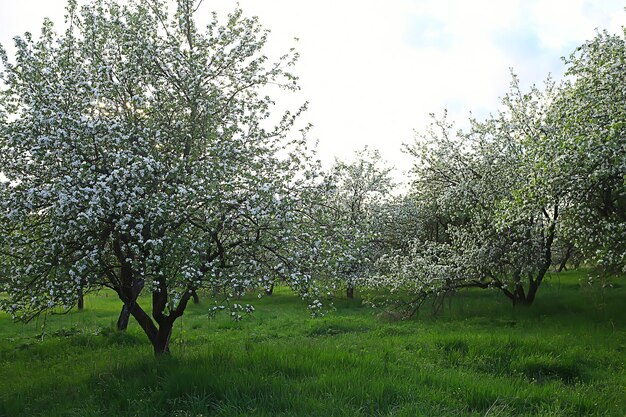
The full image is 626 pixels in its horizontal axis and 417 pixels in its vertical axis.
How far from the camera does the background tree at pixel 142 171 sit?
33.3 ft

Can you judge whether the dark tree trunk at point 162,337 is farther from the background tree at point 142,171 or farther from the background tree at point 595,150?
the background tree at point 595,150

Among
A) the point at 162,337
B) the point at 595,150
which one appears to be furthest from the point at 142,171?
the point at 595,150

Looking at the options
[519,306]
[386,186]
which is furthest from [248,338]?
[386,186]

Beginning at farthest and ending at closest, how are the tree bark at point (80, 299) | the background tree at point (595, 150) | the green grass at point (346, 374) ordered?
the background tree at point (595, 150) < the tree bark at point (80, 299) < the green grass at point (346, 374)

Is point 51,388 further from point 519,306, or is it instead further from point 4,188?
point 519,306

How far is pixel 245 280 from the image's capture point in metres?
11.0

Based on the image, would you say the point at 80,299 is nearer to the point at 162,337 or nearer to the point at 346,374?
the point at 162,337

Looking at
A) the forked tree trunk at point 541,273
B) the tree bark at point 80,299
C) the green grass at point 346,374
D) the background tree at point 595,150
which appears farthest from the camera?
the forked tree trunk at point 541,273

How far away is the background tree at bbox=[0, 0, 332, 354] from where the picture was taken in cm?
1014

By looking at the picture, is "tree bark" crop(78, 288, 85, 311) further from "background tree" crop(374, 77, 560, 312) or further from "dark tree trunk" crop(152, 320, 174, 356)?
"background tree" crop(374, 77, 560, 312)

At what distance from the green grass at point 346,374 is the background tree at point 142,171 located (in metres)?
1.75

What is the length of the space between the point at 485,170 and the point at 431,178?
4.30 metres

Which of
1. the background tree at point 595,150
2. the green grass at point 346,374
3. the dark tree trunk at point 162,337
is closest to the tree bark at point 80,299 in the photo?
the green grass at point 346,374

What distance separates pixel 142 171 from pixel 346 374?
6029 mm
